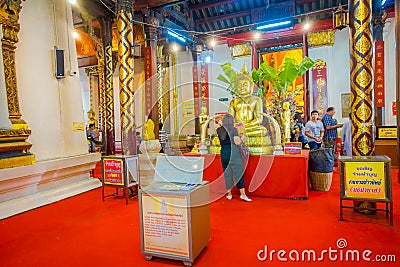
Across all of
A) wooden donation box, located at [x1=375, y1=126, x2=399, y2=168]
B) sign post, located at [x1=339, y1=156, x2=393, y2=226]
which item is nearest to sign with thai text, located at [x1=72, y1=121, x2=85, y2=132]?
sign post, located at [x1=339, y1=156, x2=393, y2=226]

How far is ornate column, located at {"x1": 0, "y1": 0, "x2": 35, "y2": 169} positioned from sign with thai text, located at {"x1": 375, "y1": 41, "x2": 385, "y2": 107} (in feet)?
24.8

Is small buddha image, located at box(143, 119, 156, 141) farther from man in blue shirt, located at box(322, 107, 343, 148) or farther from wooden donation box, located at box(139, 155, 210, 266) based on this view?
wooden donation box, located at box(139, 155, 210, 266)

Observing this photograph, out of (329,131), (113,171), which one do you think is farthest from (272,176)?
(329,131)

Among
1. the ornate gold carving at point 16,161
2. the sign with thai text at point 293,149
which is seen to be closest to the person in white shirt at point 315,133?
the sign with thai text at point 293,149

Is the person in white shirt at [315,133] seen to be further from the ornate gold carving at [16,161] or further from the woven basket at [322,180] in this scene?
the ornate gold carving at [16,161]

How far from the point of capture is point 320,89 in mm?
8359

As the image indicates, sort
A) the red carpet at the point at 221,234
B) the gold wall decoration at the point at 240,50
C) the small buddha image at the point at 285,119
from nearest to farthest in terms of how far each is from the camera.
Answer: the red carpet at the point at 221,234
the small buddha image at the point at 285,119
the gold wall decoration at the point at 240,50

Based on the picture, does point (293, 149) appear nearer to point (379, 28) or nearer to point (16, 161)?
point (16, 161)

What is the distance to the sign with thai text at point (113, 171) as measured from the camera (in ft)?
12.2

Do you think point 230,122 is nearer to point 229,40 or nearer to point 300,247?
point 300,247

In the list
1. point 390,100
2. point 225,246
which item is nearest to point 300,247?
point 225,246

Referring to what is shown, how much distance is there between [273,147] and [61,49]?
3981mm

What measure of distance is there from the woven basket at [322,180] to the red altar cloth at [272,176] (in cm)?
45

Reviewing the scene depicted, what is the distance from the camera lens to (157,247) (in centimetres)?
206
